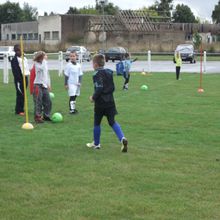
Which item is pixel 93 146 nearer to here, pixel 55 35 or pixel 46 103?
pixel 46 103

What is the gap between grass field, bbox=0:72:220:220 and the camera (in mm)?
6094

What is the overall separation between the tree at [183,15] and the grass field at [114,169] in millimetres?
110622

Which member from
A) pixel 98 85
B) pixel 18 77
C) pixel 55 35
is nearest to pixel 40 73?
pixel 18 77

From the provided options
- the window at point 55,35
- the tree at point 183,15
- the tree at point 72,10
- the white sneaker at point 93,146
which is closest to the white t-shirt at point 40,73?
the white sneaker at point 93,146

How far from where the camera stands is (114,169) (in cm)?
800

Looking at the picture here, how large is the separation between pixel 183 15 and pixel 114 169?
11811cm

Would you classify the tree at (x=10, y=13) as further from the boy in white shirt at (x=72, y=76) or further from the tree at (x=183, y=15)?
the boy in white shirt at (x=72, y=76)

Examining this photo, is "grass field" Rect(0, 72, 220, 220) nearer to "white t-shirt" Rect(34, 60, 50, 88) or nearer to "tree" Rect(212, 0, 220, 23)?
"white t-shirt" Rect(34, 60, 50, 88)

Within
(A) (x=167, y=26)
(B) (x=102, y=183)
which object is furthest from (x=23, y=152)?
(A) (x=167, y=26)

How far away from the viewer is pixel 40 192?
675cm

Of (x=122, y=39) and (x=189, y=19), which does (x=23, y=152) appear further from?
(x=189, y=19)

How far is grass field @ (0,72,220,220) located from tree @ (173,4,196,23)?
110622 mm

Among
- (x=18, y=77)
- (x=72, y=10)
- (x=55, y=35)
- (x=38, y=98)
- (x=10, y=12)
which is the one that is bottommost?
(x=38, y=98)

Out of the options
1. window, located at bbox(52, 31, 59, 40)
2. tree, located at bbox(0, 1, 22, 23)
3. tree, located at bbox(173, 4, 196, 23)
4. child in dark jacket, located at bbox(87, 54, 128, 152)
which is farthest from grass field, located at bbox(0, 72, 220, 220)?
tree, located at bbox(0, 1, 22, 23)
